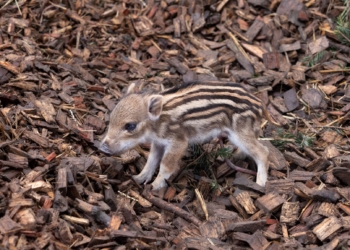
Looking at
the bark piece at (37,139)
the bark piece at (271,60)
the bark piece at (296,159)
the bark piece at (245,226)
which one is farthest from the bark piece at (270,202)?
the bark piece at (271,60)

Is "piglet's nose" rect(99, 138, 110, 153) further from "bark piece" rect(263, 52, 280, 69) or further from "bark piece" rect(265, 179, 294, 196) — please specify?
"bark piece" rect(263, 52, 280, 69)

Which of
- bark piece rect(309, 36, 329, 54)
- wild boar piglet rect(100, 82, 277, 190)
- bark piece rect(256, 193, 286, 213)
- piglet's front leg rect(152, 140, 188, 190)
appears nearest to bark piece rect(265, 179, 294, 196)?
bark piece rect(256, 193, 286, 213)

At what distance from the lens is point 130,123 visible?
7.21m

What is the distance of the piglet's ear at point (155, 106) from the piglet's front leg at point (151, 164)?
1.43 ft

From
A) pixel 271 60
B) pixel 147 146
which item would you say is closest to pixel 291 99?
pixel 271 60

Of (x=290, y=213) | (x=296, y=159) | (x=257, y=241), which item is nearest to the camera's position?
(x=257, y=241)

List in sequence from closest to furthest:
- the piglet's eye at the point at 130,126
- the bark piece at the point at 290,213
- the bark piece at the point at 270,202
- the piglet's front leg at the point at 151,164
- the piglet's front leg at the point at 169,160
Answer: the bark piece at the point at 290,213 → the bark piece at the point at 270,202 → the piglet's eye at the point at 130,126 → the piglet's front leg at the point at 169,160 → the piglet's front leg at the point at 151,164

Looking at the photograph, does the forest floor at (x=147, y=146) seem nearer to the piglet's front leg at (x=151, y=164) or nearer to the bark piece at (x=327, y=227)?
the bark piece at (x=327, y=227)

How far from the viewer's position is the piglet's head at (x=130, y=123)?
714cm

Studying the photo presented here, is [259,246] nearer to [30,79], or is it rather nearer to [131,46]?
[30,79]

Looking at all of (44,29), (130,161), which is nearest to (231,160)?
(130,161)

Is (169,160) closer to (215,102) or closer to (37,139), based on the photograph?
(215,102)

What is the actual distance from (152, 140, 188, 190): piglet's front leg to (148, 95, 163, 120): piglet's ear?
1.31ft

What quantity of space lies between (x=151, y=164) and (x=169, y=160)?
287mm
